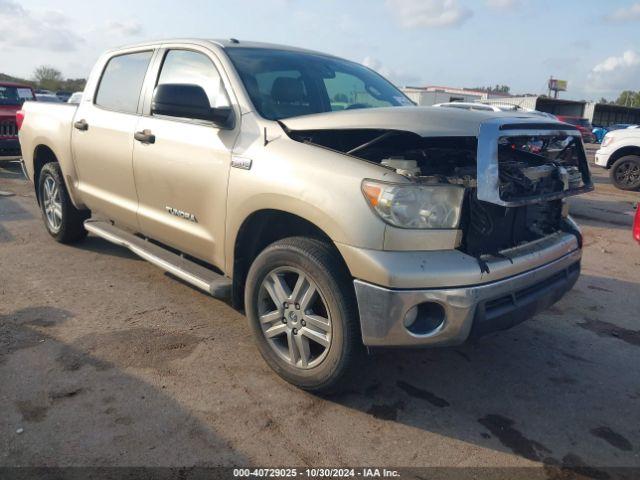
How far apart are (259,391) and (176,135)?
1783 mm

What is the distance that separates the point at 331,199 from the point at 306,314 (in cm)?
66

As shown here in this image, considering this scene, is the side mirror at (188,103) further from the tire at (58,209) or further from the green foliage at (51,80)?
the green foliage at (51,80)

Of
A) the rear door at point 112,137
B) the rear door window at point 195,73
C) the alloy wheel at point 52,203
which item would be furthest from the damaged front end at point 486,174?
the alloy wheel at point 52,203

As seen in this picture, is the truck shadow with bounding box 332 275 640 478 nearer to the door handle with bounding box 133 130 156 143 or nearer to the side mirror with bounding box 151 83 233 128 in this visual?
the side mirror with bounding box 151 83 233 128

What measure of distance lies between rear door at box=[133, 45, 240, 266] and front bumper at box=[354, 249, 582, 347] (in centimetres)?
122

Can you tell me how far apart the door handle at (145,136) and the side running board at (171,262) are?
0.83m

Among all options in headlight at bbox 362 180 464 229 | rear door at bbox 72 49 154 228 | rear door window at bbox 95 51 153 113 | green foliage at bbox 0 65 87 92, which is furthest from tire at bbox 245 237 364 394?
green foliage at bbox 0 65 87 92

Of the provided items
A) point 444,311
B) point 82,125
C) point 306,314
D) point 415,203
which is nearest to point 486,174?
point 415,203

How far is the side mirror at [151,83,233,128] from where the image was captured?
308 cm

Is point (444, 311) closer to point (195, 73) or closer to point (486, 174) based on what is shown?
point (486, 174)

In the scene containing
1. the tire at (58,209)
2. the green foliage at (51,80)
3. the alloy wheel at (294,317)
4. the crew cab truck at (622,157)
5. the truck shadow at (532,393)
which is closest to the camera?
the truck shadow at (532,393)

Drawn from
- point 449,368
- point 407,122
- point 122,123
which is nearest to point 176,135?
point 122,123

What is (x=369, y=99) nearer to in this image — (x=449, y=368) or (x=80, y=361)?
(x=449, y=368)

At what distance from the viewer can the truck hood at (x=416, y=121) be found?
254 cm
